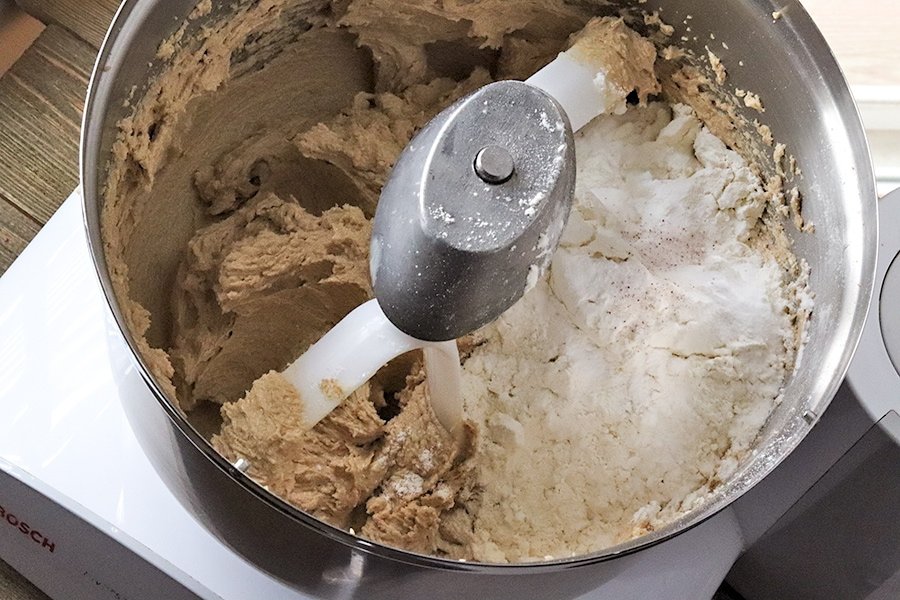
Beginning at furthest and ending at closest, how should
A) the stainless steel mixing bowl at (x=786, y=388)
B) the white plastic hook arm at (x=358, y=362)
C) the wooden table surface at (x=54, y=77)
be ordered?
the wooden table surface at (x=54, y=77) → the white plastic hook arm at (x=358, y=362) → the stainless steel mixing bowl at (x=786, y=388)

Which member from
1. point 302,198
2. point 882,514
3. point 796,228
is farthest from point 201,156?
point 882,514

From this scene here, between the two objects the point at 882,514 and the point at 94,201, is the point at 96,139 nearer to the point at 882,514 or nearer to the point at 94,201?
the point at 94,201

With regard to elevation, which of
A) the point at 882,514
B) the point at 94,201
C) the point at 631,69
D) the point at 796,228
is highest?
the point at 94,201

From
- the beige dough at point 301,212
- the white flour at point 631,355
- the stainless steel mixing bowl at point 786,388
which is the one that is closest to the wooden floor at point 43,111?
the beige dough at point 301,212

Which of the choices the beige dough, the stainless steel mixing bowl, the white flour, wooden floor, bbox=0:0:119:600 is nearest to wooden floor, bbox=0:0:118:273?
wooden floor, bbox=0:0:119:600

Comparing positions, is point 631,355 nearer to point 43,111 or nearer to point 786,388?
point 786,388

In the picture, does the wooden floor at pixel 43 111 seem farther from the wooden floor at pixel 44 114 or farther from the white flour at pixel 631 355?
the white flour at pixel 631 355

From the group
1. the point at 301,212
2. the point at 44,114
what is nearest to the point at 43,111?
the point at 44,114

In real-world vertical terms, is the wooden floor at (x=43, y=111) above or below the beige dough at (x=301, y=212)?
above
